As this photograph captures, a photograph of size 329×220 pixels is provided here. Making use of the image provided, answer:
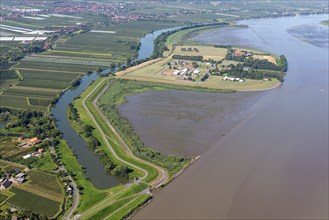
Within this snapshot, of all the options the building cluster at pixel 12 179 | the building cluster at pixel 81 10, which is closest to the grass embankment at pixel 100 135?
the building cluster at pixel 12 179

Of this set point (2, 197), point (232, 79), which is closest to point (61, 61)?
point (232, 79)

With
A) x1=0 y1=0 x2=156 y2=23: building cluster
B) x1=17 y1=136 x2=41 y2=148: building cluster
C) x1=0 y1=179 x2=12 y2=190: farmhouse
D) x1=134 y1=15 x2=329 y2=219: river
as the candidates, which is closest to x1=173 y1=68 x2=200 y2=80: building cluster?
x1=134 y1=15 x2=329 y2=219: river

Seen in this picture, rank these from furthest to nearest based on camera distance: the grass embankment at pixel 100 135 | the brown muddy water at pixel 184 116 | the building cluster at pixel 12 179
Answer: the brown muddy water at pixel 184 116, the grass embankment at pixel 100 135, the building cluster at pixel 12 179

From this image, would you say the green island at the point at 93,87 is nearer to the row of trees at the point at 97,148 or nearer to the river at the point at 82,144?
the row of trees at the point at 97,148

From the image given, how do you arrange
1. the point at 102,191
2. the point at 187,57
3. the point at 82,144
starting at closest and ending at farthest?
the point at 102,191 → the point at 82,144 → the point at 187,57

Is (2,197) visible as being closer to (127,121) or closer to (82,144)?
(82,144)
